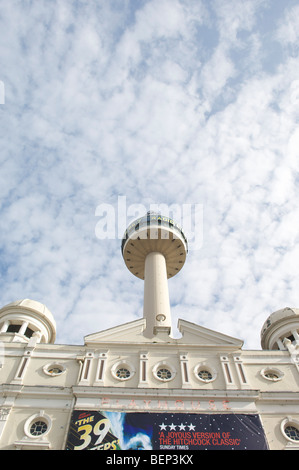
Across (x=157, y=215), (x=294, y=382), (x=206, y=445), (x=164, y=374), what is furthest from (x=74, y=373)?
(x=157, y=215)

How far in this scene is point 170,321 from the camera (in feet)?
122

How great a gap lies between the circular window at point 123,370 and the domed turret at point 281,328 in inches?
614

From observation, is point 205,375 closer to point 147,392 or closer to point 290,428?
point 147,392

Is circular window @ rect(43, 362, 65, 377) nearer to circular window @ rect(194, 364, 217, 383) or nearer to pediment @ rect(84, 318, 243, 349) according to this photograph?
pediment @ rect(84, 318, 243, 349)

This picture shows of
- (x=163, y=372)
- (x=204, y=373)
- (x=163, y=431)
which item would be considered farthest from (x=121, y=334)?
(x=163, y=431)

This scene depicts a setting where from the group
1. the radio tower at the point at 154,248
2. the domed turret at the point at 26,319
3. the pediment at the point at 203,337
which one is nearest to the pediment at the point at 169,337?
the pediment at the point at 203,337

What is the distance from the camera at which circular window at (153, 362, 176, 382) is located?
1019 inches

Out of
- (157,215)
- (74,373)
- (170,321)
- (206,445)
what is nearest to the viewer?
(206,445)

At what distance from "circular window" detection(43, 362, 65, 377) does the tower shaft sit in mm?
9372

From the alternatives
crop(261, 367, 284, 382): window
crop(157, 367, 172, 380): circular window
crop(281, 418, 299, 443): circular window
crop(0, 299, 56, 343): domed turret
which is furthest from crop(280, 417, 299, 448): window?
crop(0, 299, 56, 343): domed turret

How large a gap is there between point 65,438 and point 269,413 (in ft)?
43.7

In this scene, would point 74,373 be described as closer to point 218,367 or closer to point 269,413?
point 218,367

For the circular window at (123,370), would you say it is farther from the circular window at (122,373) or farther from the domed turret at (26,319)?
the domed turret at (26,319)
